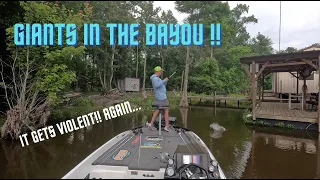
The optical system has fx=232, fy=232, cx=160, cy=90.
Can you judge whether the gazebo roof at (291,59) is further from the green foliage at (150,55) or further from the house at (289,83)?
the green foliage at (150,55)

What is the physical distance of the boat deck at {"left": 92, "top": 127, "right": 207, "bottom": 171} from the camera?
11.9 feet

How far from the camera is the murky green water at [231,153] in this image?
16.6 feet

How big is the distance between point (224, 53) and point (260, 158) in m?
26.5

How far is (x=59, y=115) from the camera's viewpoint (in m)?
11.8

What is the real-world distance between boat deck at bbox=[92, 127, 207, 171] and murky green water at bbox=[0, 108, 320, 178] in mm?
1263

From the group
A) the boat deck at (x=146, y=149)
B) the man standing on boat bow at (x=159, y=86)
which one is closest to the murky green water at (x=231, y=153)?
the boat deck at (x=146, y=149)

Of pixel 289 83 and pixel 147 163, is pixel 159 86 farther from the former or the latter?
pixel 289 83

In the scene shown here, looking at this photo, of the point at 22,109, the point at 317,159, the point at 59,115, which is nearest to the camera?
the point at 317,159

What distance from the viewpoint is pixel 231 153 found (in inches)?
A: 254

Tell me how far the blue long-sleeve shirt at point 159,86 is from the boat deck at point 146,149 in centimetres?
88

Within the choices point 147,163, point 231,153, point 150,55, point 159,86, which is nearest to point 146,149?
point 147,163

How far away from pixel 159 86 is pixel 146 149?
5.64ft

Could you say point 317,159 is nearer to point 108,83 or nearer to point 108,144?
point 108,144

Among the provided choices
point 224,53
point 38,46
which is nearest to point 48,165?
point 38,46
